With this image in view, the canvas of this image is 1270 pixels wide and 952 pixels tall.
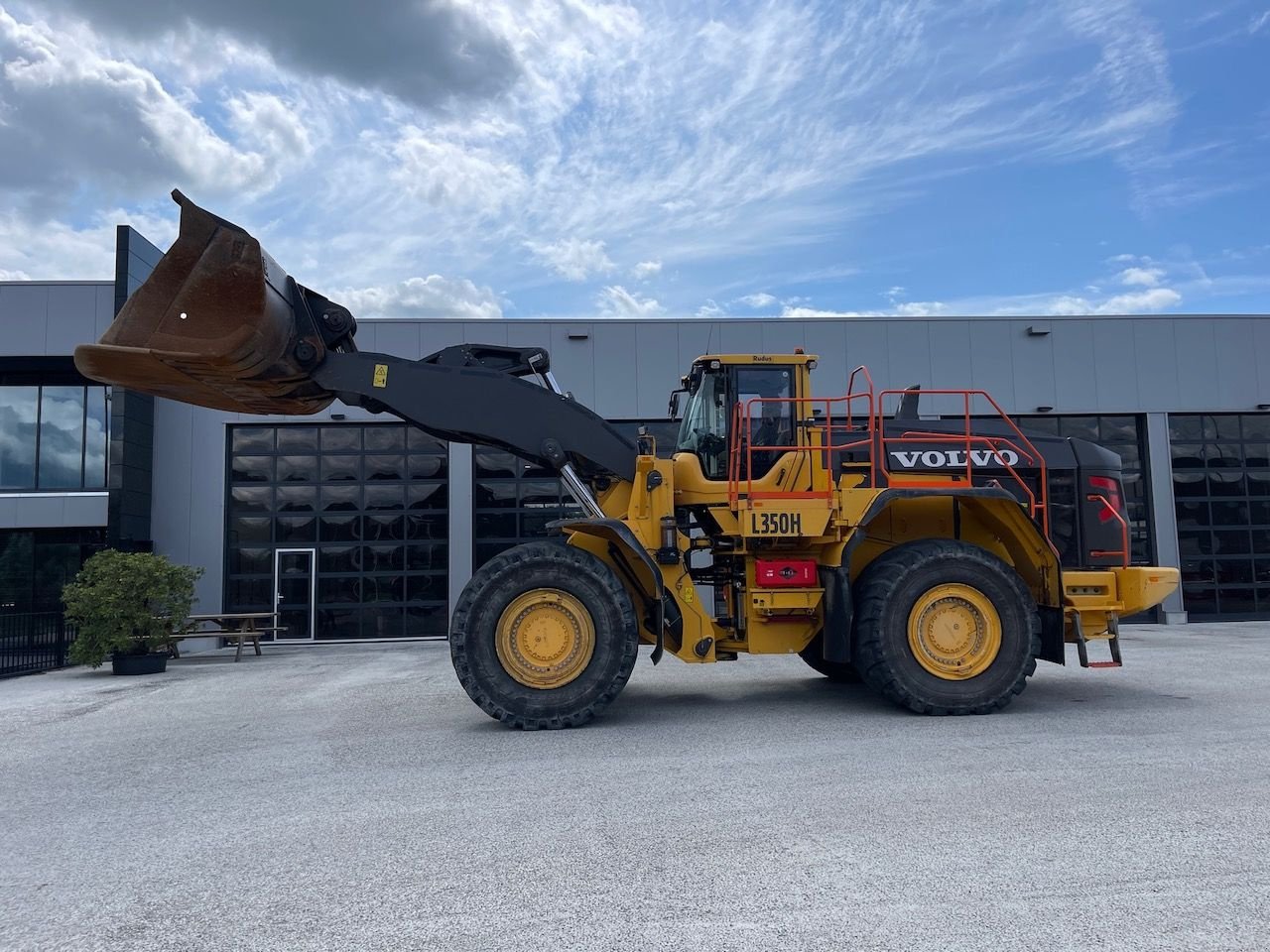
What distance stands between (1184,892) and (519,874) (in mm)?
2778

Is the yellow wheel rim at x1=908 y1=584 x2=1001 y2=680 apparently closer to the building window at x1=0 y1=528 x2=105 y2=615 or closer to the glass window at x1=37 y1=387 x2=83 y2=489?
the building window at x1=0 y1=528 x2=105 y2=615

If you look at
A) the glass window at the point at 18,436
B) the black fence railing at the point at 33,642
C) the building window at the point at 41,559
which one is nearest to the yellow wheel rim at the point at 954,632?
the black fence railing at the point at 33,642

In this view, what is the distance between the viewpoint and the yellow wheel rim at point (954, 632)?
738 centimetres

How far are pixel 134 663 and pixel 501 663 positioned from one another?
27.7 ft

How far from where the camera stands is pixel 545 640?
7.19 m

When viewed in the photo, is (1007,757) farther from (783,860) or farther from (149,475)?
(149,475)

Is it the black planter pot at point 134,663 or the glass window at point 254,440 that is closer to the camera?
the black planter pot at point 134,663

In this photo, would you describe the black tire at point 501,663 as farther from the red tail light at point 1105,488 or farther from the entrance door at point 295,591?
the entrance door at point 295,591

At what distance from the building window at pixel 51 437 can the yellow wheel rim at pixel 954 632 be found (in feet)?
53.1

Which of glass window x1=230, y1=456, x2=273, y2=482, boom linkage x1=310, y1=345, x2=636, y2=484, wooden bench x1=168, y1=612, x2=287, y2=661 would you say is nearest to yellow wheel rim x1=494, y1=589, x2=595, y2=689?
boom linkage x1=310, y1=345, x2=636, y2=484

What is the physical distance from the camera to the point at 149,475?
55.1ft

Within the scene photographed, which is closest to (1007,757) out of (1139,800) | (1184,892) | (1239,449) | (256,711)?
(1139,800)

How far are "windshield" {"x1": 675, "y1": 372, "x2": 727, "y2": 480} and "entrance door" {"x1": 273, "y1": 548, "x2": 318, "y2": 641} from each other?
10.9 metres

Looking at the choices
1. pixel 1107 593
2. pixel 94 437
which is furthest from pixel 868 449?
pixel 94 437
